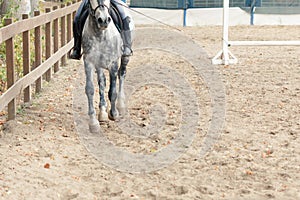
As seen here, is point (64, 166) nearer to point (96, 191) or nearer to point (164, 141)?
point (96, 191)

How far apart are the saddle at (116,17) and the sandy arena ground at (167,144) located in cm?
128

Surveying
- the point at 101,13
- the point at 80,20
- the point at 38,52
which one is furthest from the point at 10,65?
the point at 38,52

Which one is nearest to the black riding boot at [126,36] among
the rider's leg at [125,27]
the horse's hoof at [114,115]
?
the rider's leg at [125,27]

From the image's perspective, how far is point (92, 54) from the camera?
7.97 m

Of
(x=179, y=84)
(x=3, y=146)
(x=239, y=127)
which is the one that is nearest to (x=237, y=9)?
(x=179, y=84)

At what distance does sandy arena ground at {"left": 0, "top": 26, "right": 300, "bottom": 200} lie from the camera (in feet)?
19.6

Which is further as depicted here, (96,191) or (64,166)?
(64,166)

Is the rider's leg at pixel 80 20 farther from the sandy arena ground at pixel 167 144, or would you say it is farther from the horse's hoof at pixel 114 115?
the sandy arena ground at pixel 167 144

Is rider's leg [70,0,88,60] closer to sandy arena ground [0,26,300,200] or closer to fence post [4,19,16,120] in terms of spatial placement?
fence post [4,19,16,120]

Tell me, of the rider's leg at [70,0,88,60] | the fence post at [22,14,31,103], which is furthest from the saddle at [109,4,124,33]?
the fence post at [22,14,31,103]

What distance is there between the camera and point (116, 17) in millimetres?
8328

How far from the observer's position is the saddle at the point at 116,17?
27.1 feet

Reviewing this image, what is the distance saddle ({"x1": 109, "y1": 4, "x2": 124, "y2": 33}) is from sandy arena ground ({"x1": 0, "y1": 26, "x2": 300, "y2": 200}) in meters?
1.28

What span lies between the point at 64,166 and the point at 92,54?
176cm
